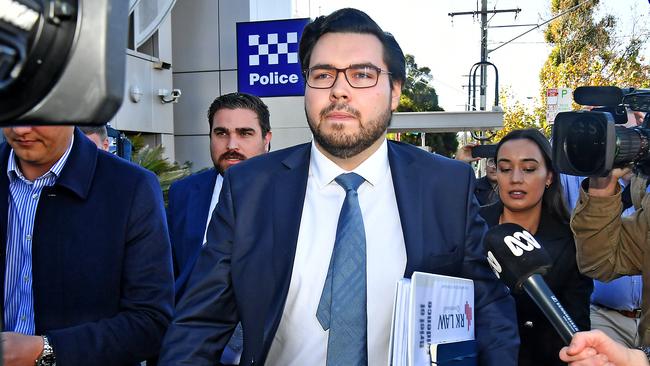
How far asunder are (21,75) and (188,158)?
12.4 metres

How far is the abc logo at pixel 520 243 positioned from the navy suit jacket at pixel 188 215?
79.7 inches

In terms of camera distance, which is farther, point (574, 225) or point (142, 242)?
point (574, 225)

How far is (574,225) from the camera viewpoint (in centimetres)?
289

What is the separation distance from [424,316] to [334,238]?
1.40 feet

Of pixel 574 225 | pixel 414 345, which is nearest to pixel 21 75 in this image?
pixel 414 345

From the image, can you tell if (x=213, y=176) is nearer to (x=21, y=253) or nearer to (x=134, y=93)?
(x=21, y=253)

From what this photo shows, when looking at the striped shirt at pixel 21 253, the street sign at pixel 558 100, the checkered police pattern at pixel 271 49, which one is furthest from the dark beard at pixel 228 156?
the street sign at pixel 558 100

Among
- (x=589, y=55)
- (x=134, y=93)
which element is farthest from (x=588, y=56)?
(x=134, y=93)

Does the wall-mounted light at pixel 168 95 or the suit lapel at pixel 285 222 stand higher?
the wall-mounted light at pixel 168 95

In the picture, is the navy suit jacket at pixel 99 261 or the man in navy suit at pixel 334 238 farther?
the navy suit jacket at pixel 99 261

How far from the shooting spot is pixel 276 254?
226 centimetres

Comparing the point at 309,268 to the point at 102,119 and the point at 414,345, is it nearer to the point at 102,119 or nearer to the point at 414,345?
the point at 414,345

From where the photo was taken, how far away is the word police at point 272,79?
851 cm

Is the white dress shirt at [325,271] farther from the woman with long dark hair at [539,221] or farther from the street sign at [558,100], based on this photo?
the street sign at [558,100]
